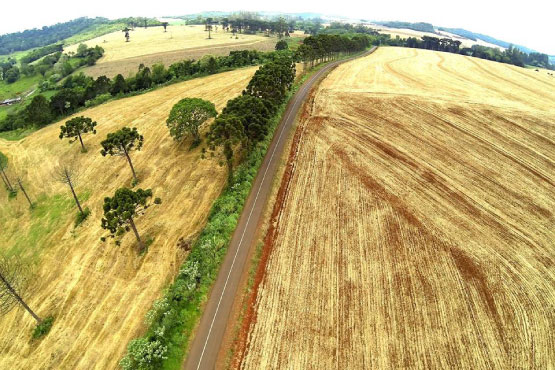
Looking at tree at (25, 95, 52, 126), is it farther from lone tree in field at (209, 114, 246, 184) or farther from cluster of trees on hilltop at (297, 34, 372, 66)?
cluster of trees on hilltop at (297, 34, 372, 66)

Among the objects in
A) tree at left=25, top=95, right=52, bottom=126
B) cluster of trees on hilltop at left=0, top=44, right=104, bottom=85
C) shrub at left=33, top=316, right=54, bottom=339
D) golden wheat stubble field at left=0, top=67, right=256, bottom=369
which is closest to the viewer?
golden wheat stubble field at left=0, top=67, right=256, bottom=369

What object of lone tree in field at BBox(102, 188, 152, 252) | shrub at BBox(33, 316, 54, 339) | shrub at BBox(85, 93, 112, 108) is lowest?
shrub at BBox(33, 316, 54, 339)

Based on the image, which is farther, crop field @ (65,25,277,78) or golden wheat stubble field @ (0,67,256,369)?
crop field @ (65,25,277,78)

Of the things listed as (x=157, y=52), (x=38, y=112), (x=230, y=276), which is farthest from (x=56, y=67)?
(x=230, y=276)

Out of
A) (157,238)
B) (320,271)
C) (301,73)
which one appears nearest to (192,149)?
(157,238)

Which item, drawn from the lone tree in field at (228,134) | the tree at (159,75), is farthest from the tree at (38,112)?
the lone tree in field at (228,134)

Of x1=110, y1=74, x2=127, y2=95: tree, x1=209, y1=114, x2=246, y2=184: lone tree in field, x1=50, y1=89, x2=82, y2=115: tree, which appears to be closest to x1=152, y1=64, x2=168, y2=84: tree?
x1=110, y1=74, x2=127, y2=95: tree
